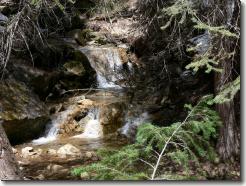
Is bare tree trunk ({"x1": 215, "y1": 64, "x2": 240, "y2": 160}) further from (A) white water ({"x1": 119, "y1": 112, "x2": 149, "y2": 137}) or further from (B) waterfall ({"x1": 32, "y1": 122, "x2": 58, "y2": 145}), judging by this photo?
(B) waterfall ({"x1": 32, "y1": 122, "x2": 58, "y2": 145})

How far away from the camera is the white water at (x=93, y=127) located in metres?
5.32

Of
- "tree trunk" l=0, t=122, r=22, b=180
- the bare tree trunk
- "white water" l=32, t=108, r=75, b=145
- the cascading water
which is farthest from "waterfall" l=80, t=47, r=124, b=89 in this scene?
"tree trunk" l=0, t=122, r=22, b=180

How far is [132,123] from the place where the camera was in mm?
5301

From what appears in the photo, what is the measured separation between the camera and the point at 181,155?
9.25 feet

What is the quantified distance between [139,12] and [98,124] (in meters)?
1.58

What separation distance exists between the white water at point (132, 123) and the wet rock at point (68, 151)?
750 mm

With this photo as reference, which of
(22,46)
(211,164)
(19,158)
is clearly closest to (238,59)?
(211,164)

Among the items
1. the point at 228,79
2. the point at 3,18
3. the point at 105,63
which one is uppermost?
the point at 3,18

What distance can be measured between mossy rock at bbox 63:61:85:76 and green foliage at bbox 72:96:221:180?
3694mm

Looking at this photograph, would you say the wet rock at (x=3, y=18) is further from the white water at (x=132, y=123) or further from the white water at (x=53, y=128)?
the white water at (x=132, y=123)

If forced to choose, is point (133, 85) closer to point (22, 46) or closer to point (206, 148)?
point (22, 46)

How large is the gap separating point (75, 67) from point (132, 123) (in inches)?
82.1

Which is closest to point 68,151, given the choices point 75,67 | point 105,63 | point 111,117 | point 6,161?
point 111,117

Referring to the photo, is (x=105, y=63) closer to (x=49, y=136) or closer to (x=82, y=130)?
(x=82, y=130)
